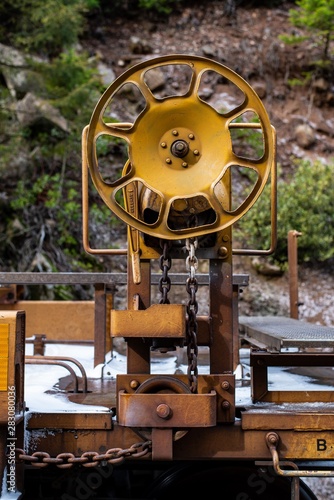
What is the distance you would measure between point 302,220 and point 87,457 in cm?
887

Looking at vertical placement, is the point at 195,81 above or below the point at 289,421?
above

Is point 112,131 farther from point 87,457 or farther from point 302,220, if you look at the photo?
point 302,220

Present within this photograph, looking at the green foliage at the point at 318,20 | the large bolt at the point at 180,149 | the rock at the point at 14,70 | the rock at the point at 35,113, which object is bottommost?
the large bolt at the point at 180,149

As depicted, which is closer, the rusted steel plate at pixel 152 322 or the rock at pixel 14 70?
the rusted steel plate at pixel 152 322

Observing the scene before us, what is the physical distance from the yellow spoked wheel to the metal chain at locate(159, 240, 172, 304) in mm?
100

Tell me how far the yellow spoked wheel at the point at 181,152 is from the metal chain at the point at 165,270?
10 cm

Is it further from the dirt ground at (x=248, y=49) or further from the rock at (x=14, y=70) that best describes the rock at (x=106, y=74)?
the rock at (x=14, y=70)

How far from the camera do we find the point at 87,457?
2.59 meters

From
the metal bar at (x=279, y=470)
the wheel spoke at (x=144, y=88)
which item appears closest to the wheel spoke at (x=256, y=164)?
the wheel spoke at (x=144, y=88)

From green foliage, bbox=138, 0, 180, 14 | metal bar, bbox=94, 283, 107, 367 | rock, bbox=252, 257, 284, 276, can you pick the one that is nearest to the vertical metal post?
metal bar, bbox=94, 283, 107, 367

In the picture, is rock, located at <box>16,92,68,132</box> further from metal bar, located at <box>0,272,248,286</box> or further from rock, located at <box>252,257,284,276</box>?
metal bar, located at <box>0,272,248,286</box>

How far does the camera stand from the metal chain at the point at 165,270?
2625 millimetres

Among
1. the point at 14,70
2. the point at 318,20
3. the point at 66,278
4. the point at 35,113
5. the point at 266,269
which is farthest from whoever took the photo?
the point at 318,20

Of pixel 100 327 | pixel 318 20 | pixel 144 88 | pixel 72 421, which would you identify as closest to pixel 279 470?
pixel 72 421
